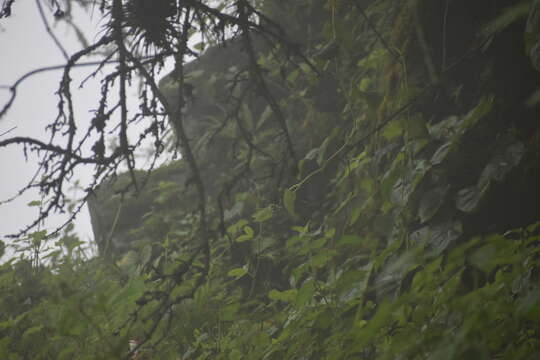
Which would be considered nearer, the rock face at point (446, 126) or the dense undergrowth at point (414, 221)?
the dense undergrowth at point (414, 221)

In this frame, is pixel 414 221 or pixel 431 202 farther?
pixel 414 221

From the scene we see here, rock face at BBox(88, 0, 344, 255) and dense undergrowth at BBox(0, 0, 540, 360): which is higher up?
rock face at BBox(88, 0, 344, 255)

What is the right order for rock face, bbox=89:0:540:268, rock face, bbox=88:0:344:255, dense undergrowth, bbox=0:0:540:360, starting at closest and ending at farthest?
dense undergrowth, bbox=0:0:540:360
rock face, bbox=89:0:540:268
rock face, bbox=88:0:344:255

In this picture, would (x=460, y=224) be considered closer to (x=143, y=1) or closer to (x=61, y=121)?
(x=143, y=1)

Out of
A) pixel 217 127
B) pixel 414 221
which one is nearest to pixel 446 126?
pixel 414 221

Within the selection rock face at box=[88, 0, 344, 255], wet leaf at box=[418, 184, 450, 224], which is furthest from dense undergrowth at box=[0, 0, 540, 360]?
rock face at box=[88, 0, 344, 255]

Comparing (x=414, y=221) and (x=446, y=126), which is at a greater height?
(x=446, y=126)

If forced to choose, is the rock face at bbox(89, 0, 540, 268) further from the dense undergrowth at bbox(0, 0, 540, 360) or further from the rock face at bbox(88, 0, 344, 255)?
the rock face at bbox(88, 0, 344, 255)

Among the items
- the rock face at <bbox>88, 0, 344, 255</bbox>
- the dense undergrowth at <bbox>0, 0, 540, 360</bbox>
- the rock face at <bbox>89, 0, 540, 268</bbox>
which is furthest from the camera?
the rock face at <bbox>88, 0, 344, 255</bbox>

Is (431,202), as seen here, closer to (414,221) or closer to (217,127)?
(414,221)

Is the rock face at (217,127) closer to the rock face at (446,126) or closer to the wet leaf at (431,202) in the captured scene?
the rock face at (446,126)

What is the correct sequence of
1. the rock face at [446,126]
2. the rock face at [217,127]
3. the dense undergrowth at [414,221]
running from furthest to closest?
the rock face at [217,127]
the rock face at [446,126]
the dense undergrowth at [414,221]

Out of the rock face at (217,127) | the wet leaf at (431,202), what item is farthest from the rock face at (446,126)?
the rock face at (217,127)

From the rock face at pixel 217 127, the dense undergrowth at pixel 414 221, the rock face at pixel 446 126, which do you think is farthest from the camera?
the rock face at pixel 217 127
